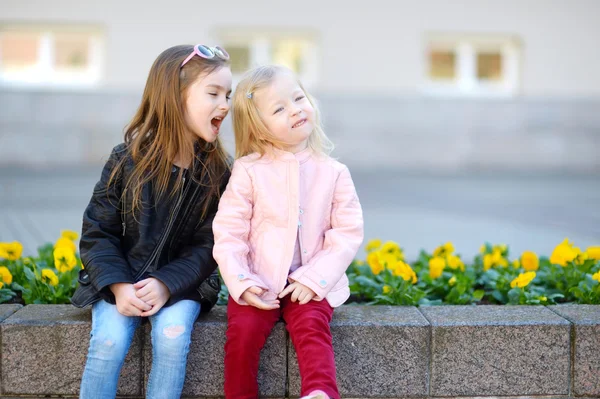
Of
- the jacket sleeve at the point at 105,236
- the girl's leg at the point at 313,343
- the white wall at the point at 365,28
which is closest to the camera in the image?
the girl's leg at the point at 313,343

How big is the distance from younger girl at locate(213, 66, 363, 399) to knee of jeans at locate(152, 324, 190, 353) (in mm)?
151

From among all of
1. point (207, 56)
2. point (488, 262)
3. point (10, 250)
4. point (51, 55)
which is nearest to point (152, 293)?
point (207, 56)

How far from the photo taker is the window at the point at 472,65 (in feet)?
39.8

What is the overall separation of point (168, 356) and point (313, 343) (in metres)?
0.48

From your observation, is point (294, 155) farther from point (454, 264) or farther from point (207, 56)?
point (454, 264)

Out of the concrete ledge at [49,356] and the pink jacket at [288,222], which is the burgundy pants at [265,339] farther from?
the concrete ledge at [49,356]

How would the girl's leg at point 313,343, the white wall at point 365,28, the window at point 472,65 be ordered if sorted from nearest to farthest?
the girl's leg at point 313,343 → the white wall at point 365,28 → the window at point 472,65

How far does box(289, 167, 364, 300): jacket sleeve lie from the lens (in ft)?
8.18

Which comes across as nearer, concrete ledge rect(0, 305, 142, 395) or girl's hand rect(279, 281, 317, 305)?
girl's hand rect(279, 281, 317, 305)

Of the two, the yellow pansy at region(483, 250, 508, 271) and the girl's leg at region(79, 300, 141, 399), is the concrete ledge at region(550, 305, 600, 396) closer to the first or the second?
the yellow pansy at region(483, 250, 508, 271)

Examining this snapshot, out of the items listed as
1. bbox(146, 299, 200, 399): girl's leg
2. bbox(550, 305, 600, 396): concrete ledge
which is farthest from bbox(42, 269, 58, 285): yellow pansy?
bbox(550, 305, 600, 396): concrete ledge

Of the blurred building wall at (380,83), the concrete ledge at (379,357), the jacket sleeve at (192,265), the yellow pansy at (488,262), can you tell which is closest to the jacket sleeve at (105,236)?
the jacket sleeve at (192,265)

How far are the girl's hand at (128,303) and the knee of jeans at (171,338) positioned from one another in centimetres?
9

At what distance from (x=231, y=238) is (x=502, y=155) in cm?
1006
